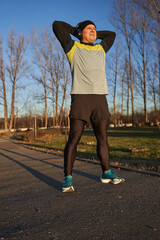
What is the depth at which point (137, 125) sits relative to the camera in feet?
85.3

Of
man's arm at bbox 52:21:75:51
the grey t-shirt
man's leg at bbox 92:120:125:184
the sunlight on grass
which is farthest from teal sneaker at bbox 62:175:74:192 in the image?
the sunlight on grass

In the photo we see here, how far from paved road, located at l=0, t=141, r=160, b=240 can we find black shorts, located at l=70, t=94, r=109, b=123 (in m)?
0.80

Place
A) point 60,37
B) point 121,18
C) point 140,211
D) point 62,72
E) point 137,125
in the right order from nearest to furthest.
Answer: point 140,211
point 60,37
point 121,18
point 137,125
point 62,72

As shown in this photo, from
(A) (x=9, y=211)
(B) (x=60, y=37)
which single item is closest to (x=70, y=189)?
(A) (x=9, y=211)

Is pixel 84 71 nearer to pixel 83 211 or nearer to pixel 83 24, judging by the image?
pixel 83 24

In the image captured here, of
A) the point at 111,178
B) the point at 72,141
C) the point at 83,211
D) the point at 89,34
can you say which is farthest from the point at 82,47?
the point at 83,211

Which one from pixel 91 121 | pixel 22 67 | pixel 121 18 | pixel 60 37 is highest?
pixel 121 18

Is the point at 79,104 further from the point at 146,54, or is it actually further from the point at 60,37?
the point at 146,54

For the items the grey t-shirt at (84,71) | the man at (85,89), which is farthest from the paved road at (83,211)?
the grey t-shirt at (84,71)

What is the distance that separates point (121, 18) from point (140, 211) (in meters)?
24.4

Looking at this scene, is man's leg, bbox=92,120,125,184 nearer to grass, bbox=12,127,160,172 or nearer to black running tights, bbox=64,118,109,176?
black running tights, bbox=64,118,109,176

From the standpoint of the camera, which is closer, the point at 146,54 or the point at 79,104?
the point at 79,104

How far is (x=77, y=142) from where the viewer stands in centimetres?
245

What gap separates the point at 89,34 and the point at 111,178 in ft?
5.66
